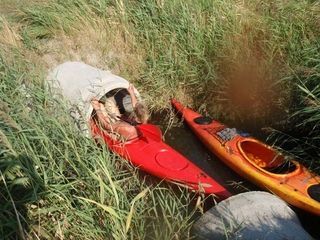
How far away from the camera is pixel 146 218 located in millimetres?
3207

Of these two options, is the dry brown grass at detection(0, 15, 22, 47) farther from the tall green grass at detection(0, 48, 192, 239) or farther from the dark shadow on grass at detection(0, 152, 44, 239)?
the dark shadow on grass at detection(0, 152, 44, 239)

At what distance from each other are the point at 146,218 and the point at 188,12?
3.11 metres

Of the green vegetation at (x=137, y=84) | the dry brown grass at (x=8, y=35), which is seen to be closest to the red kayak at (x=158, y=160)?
the green vegetation at (x=137, y=84)

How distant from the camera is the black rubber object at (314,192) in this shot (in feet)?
12.8

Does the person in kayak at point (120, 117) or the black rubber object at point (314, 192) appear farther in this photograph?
the person in kayak at point (120, 117)

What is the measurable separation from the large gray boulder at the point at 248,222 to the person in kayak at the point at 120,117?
139cm

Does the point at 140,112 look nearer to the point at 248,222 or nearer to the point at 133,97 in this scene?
the point at 133,97

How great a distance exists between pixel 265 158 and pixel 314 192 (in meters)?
0.74

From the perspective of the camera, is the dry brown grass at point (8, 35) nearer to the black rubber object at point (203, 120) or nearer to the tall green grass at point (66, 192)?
the tall green grass at point (66, 192)

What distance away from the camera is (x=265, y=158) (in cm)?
459

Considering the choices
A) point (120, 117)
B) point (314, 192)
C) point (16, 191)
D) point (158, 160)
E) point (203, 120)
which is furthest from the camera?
point (120, 117)

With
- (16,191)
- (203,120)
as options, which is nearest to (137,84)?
(203,120)

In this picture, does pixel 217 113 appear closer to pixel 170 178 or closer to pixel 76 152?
pixel 170 178

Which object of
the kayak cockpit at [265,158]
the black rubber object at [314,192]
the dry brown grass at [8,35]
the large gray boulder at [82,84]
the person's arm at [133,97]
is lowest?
the black rubber object at [314,192]
